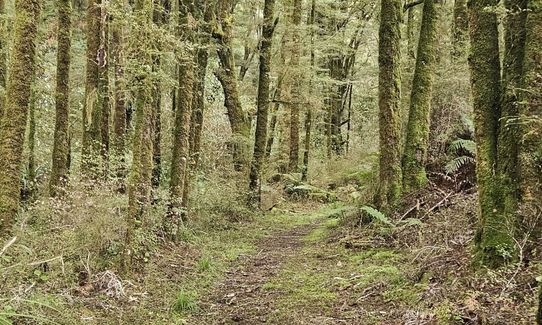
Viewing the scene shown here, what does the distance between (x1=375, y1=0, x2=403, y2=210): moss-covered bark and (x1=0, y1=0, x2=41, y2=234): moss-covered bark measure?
7.11 meters

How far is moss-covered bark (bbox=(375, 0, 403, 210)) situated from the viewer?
36.2 ft

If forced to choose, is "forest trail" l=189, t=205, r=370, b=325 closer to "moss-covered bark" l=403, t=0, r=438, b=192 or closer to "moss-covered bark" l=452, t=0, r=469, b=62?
"moss-covered bark" l=403, t=0, r=438, b=192

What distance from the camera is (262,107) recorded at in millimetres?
16312

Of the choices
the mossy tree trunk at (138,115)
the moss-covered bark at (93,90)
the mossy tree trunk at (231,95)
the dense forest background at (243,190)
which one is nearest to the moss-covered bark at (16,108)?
the dense forest background at (243,190)

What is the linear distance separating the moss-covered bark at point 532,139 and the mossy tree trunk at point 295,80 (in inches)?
475

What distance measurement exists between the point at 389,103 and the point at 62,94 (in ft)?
23.0

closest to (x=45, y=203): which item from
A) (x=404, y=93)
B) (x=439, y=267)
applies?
(x=439, y=267)

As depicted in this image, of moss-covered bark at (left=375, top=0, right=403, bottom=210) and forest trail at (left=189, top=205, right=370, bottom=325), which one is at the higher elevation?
moss-covered bark at (left=375, top=0, right=403, bottom=210)

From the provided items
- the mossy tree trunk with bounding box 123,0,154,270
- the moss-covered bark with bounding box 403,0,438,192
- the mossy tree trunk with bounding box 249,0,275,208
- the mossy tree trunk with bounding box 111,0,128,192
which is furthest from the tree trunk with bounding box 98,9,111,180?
the moss-covered bark with bounding box 403,0,438,192

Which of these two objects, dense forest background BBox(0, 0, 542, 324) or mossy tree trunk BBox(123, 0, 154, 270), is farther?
mossy tree trunk BBox(123, 0, 154, 270)

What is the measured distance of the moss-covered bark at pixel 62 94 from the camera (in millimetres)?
10578

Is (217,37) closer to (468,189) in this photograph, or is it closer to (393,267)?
(468,189)

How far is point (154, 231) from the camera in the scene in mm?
9938

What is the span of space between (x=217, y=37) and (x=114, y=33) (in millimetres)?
3428
